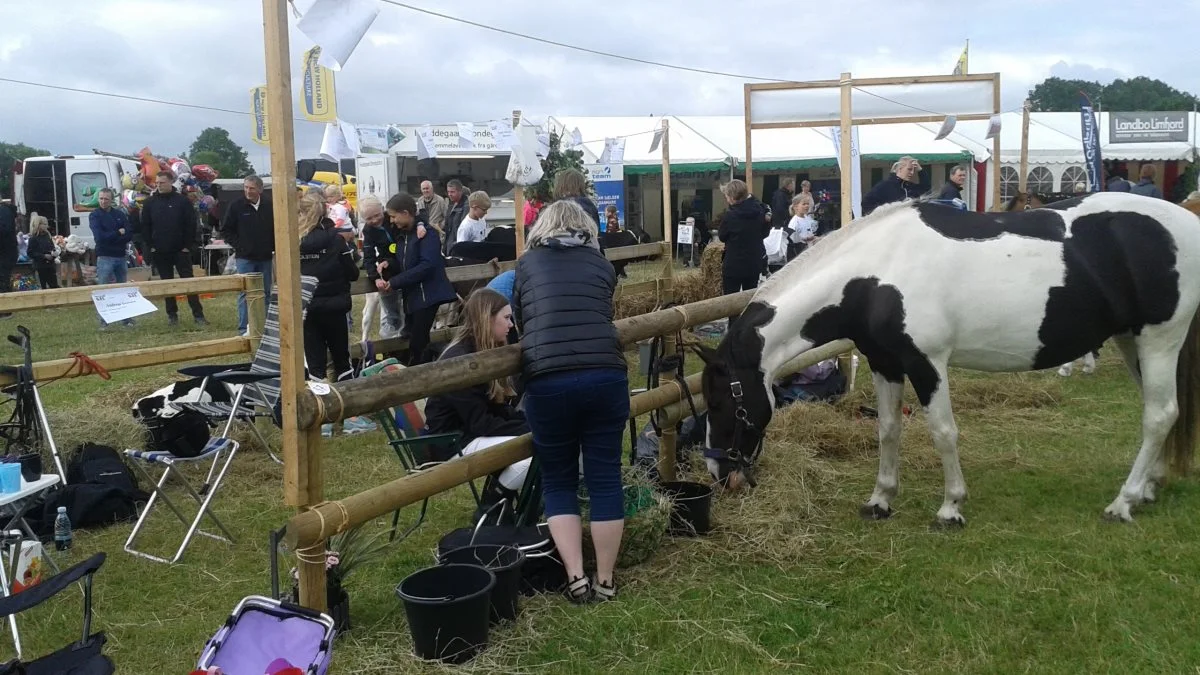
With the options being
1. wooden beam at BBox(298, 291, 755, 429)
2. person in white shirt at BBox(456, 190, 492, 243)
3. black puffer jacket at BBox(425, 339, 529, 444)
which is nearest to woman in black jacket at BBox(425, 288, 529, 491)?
black puffer jacket at BBox(425, 339, 529, 444)

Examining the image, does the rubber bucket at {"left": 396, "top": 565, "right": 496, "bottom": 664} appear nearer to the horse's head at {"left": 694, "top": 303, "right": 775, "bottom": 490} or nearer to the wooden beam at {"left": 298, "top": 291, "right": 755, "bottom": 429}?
the wooden beam at {"left": 298, "top": 291, "right": 755, "bottom": 429}

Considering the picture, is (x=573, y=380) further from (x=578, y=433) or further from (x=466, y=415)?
(x=466, y=415)

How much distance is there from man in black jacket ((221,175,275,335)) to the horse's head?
263 inches

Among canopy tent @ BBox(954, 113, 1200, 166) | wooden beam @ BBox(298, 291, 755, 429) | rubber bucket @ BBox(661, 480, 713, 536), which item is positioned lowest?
rubber bucket @ BBox(661, 480, 713, 536)

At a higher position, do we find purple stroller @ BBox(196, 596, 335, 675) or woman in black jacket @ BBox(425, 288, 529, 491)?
woman in black jacket @ BBox(425, 288, 529, 491)

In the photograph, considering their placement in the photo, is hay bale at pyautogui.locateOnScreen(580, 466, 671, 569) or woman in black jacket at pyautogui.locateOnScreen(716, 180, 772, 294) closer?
hay bale at pyautogui.locateOnScreen(580, 466, 671, 569)

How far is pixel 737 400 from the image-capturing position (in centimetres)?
441

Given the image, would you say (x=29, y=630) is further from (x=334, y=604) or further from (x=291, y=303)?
(x=291, y=303)

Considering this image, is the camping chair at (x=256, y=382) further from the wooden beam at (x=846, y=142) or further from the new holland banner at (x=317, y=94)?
the wooden beam at (x=846, y=142)

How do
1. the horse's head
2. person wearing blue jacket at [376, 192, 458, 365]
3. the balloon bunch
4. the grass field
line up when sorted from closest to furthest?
the grass field
the horse's head
person wearing blue jacket at [376, 192, 458, 365]
the balloon bunch

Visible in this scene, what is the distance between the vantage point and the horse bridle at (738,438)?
4.41 m

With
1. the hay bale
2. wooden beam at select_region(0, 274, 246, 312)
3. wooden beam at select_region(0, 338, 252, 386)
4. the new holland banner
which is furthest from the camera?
the new holland banner

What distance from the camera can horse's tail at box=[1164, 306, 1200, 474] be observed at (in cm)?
503

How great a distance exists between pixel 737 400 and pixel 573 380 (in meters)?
1.07
